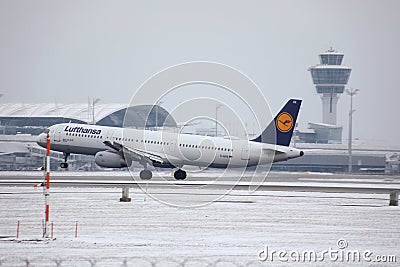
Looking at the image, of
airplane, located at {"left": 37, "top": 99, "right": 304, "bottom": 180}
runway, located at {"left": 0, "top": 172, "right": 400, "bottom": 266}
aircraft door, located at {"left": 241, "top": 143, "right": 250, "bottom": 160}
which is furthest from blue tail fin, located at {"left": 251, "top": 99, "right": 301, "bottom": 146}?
runway, located at {"left": 0, "top": 172, "right": 400, "bottom": 266}

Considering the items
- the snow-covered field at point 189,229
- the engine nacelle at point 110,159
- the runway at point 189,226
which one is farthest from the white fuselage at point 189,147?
the snow-covered field at point 189,229

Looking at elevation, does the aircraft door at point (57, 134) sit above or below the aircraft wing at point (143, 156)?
above

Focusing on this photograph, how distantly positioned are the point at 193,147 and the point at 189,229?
34.2m

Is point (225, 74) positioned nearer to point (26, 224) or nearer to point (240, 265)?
point (26, 224)

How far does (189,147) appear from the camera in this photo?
213 feet

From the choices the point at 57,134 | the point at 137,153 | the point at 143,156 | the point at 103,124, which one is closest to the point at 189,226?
the point at 143,156

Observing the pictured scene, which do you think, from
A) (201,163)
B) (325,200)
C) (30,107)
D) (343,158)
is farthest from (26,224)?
(30,107)

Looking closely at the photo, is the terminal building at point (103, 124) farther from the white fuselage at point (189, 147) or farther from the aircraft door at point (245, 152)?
the aircraft door at point (245, 152)

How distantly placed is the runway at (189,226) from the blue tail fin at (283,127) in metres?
15.6

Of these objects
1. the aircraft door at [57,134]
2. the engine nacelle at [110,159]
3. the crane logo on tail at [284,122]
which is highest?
the crane logo on tail at [284,122]

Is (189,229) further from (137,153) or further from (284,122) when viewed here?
(284,122)

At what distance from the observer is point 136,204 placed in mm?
40812

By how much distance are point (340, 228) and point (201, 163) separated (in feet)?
112

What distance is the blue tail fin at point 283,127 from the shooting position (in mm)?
65250
